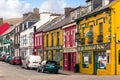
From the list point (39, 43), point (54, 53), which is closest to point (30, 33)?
point (39, 43)

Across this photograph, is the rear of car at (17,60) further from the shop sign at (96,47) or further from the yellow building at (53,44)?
the shop sign at (96,47)

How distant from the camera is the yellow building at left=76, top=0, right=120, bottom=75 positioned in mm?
35875

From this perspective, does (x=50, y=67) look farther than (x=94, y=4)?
Yes

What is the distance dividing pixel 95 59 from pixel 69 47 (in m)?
9.21

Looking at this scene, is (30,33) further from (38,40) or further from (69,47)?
(69,47)

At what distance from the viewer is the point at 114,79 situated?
2711cm

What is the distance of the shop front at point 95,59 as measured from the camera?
37306 mm

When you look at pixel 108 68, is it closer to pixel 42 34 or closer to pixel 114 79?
pixel 114 79

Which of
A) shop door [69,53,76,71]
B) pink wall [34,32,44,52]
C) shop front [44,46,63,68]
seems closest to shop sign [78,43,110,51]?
shop door [69,53,76,71]

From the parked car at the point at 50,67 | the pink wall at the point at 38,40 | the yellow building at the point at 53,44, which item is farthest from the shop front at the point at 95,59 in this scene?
the pink wall at the point at 38,40

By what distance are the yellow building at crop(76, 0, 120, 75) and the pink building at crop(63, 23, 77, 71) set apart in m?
2.49

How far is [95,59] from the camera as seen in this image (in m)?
40.4

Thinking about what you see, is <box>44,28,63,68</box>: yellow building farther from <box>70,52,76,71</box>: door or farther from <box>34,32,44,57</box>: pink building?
<box>70,52,76,71</box>: door

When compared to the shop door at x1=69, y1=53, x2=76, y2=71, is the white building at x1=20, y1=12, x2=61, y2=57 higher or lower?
higher
